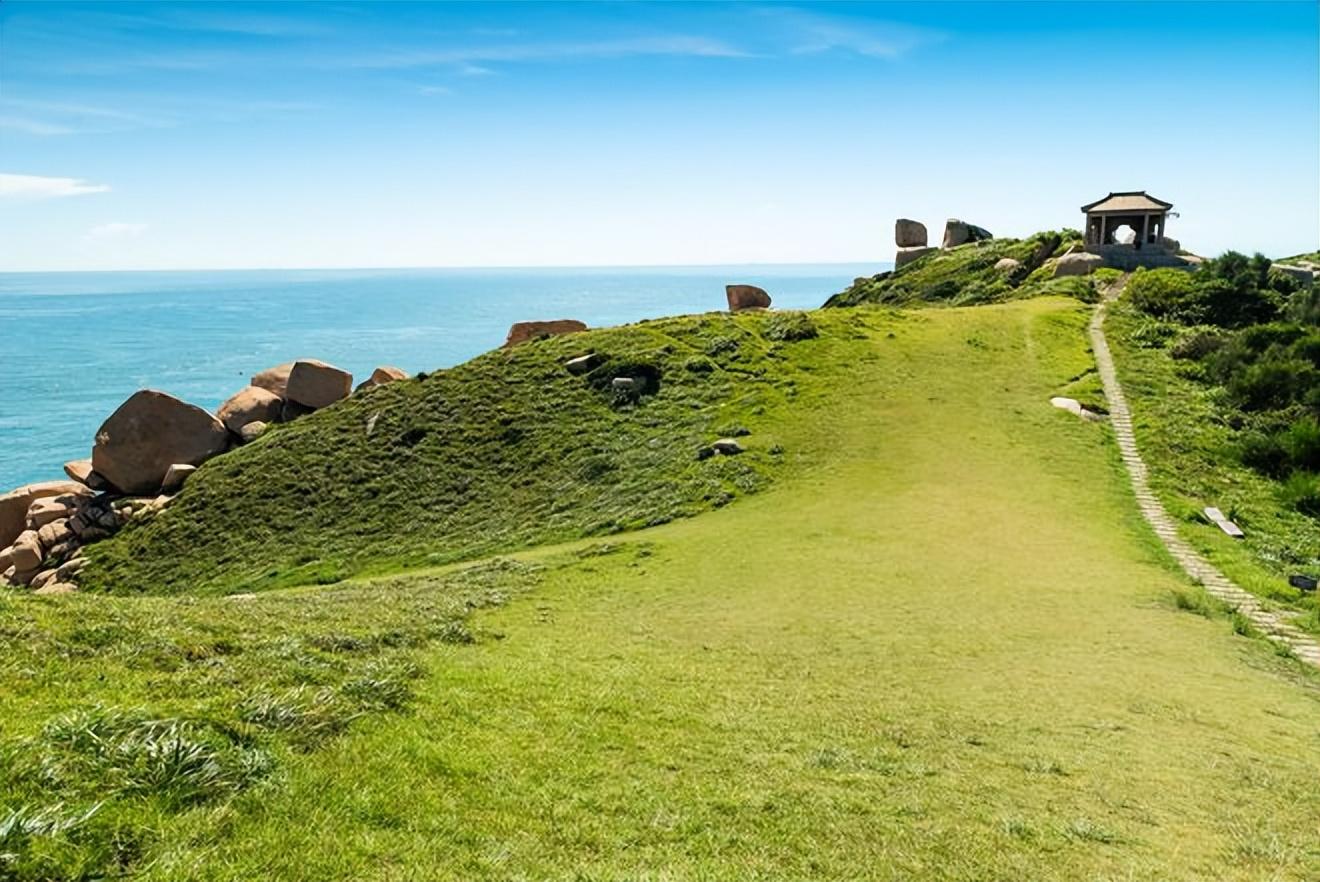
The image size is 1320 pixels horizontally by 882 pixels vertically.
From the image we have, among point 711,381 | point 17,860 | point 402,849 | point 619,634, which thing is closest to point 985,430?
point 711,381

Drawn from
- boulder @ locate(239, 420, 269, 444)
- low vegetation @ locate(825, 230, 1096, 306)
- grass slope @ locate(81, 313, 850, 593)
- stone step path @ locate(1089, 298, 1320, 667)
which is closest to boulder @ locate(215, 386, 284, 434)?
boulder @ locate(239, 420, 269, 444)

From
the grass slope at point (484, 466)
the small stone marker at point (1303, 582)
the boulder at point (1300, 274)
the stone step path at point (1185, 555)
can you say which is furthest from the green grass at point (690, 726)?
the boulder at point (1300, 274)

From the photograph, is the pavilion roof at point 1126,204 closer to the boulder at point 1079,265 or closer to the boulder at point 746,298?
the boulder at point 1079,265

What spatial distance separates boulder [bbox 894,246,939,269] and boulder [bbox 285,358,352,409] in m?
77.1

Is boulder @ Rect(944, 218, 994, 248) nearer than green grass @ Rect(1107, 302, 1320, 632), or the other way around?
green grass @ Rect(1107, 302, 1320, 632)

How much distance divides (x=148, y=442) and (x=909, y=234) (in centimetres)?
9829

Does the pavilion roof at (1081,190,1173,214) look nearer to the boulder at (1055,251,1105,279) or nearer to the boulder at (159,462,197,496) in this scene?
the boulder at (1055,251,1105,279)

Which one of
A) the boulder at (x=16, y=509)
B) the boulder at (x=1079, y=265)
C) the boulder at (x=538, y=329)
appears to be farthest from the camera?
the boulder at (x=1079, y=265)

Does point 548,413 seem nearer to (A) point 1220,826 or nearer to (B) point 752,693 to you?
(B) point 752,693

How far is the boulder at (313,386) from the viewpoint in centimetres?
5644

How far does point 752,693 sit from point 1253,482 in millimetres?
30835

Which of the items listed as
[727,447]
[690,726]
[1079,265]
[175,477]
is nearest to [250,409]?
[175,477]

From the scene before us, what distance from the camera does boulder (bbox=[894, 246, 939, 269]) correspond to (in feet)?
350

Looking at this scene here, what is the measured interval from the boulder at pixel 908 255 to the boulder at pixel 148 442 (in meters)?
86.7
